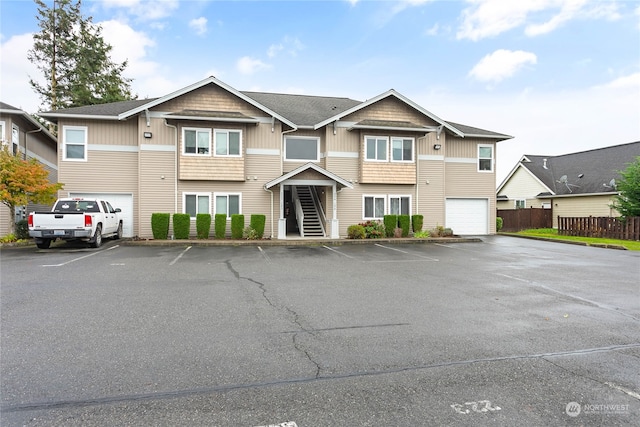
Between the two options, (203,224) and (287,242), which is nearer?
(287,242)

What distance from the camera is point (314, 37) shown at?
2028 cm

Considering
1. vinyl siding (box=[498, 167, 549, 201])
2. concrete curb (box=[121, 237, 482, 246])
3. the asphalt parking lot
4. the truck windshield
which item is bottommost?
the asphalt parking lot

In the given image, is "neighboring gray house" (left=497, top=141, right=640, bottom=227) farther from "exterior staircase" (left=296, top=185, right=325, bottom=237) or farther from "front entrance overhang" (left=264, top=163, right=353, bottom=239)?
"exterior staircase" (left=296, top=185, right=325, bottom=237)

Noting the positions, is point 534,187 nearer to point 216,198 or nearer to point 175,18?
point 216,198

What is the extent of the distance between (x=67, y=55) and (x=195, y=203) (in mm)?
23164

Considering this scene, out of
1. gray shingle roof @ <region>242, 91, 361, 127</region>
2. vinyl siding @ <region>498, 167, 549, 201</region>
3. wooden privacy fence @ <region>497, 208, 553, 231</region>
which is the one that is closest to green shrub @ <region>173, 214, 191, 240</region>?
gray shingle roof @ <region>242, 91, 361, 127</region>

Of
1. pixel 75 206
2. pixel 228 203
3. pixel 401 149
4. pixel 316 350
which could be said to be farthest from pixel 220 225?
pixel 316 350

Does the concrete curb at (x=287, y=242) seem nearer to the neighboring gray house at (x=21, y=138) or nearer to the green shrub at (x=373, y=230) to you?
the green shrub at (x=373, y=230)

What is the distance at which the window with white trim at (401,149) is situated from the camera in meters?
19.8

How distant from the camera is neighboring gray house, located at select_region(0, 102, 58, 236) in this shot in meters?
16.2

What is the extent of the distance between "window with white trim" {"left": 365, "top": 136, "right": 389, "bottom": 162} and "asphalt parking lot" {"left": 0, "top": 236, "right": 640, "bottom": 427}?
1177 centimetres

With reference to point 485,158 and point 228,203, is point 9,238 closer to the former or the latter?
point 228,203

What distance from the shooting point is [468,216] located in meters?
22.2

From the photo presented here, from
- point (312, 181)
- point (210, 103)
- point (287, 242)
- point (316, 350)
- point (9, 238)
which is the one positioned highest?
point (210, 103)
